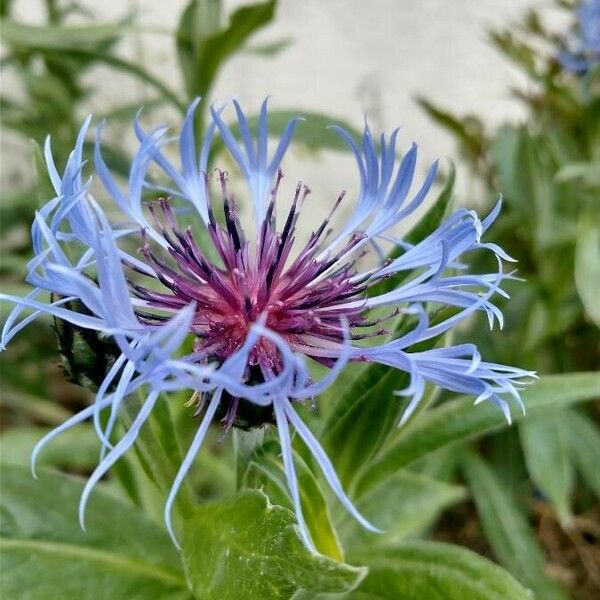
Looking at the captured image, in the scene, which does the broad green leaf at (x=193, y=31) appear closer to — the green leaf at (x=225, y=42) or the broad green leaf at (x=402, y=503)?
the green leaf at (x=225, y=42)

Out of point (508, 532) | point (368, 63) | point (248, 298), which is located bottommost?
point (508, 532)

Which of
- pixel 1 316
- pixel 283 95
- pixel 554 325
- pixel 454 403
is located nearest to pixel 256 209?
pixel 454 403

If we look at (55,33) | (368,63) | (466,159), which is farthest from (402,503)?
(368,63)

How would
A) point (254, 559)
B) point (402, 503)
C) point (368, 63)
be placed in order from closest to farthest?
point (254, 559) < point (402, 503) < point (368, 63)

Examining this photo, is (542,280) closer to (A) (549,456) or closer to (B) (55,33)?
(A) (549,456)

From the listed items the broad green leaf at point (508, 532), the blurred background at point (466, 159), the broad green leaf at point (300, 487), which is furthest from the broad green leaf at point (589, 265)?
the broad green leaf at point (300, 487)

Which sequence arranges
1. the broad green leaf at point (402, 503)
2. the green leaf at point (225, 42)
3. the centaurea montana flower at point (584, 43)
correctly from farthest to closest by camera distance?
the centaurea montana flower at point (584, 43), the green leaf at point (225, 42), the broad green leaf at point (402, 503)

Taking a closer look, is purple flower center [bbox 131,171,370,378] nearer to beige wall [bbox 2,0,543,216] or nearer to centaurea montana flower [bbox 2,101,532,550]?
centaurea montana flower [bbox 2,101,532,550]
